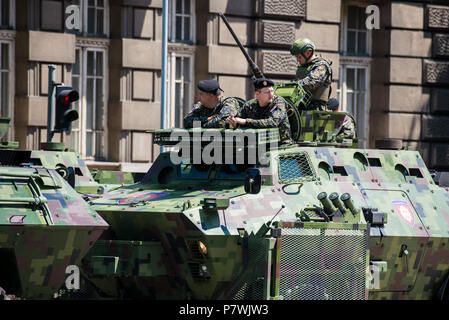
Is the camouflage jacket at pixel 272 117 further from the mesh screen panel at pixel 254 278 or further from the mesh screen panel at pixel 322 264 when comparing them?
the mesh screen panel at pixel 254 278

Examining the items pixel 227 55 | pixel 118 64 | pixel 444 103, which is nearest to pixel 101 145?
pixel 118 64

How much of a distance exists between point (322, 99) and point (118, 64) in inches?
293

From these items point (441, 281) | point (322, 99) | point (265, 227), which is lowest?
point (441, 281)

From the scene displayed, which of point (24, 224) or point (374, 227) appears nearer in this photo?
point (24, 224)

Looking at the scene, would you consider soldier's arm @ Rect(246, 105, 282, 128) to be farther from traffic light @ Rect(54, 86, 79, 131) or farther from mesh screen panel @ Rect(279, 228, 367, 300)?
traffic light @ Rect(54, 86, 79, 131)

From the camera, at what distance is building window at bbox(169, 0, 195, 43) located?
798 inches

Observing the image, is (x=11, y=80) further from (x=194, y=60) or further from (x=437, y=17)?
(x=437, y=17)

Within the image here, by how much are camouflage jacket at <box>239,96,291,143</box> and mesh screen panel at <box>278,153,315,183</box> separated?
1.38ft

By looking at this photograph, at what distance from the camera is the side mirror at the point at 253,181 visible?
33.7ft

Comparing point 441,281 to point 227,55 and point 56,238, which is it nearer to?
point 56,238
